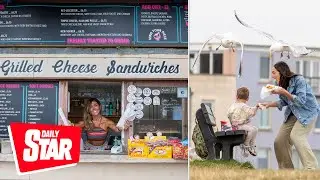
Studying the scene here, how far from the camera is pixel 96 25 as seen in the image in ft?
19.5

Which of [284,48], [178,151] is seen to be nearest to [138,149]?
[178,151]

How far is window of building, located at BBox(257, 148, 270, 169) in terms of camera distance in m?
3.94

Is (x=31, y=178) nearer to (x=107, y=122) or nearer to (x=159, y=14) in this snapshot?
(x=107, y=122)

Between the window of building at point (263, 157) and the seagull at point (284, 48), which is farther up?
the seagull at point (284, 48)

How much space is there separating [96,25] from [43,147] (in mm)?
1360

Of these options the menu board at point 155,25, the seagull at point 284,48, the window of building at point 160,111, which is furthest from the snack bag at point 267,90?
the menu board at point 155,25

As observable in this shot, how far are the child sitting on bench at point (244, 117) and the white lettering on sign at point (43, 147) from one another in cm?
172

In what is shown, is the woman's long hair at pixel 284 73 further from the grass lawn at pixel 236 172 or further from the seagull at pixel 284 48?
the grass lawn at pixel 236 172

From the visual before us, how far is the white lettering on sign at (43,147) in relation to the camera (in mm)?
5141

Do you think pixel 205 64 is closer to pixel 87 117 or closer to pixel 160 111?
pixel 160 111

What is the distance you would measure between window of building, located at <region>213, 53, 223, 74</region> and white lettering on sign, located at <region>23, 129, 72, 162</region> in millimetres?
1841

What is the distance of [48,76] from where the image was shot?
19.5 feet

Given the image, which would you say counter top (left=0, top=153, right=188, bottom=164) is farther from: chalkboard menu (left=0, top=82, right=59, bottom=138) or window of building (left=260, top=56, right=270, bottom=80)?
window of building (left=260, top=56, right=270, bottom=80)

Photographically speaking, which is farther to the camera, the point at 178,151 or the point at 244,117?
the point at 178,151
